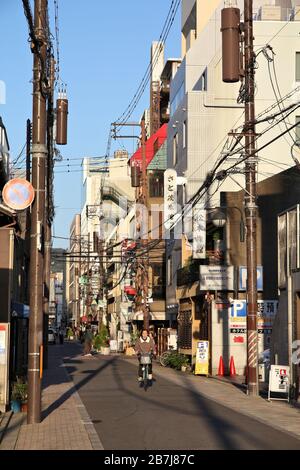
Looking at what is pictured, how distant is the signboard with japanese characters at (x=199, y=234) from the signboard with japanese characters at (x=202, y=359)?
444 cm

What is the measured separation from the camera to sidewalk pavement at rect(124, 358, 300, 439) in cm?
1483

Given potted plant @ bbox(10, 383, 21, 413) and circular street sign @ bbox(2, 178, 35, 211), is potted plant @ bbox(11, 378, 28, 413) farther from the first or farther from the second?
circular street sign @ bbox(2, 178, 35, 211)

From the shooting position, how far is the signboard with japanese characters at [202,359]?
28.4 metres

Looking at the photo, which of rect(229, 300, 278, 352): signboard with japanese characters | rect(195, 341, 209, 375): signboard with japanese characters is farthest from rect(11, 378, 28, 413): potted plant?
rect(229, 300, 278, 352): signboard with japanese characters

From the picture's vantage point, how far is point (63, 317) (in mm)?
187125

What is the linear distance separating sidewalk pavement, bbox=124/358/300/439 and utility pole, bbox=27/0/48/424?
4.69 m

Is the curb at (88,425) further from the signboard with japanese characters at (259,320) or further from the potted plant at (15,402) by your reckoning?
the signboard with japanese characters at (259,320)

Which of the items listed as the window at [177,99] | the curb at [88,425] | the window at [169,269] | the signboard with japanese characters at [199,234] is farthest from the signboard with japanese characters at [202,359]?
the window at [177,99]

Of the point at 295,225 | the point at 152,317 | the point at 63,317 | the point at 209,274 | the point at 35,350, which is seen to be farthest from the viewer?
the point at 63,317

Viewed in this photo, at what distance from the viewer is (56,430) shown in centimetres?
1320

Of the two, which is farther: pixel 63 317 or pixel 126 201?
pixel 63 317

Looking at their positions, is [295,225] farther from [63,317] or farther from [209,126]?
[63,317]
